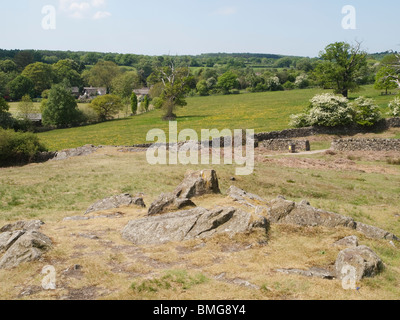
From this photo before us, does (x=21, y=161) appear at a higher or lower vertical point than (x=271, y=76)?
lower

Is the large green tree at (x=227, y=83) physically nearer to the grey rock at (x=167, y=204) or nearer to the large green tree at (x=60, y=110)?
the large green tree at (x=60, y=110)

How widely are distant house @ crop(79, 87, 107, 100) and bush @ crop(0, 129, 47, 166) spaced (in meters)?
106

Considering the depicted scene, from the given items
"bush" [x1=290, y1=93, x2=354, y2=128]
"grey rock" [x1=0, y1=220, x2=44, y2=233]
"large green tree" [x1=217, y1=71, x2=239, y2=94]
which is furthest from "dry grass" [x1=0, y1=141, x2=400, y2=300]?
"large green tree" [x1=217, y1=71, x2=239, y2=94]

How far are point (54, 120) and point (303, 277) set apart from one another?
7941 cm

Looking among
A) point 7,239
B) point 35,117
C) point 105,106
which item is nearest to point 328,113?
point 7,239

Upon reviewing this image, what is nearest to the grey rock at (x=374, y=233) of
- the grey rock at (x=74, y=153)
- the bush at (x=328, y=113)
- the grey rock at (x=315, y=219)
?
the grey rock at (x=315, y=219)

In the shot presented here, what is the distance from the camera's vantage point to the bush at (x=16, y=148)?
40344 millimetres

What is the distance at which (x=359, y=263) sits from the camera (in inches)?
463

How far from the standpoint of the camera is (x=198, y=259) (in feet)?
42.7

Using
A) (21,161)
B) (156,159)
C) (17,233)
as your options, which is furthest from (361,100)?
(17,233)

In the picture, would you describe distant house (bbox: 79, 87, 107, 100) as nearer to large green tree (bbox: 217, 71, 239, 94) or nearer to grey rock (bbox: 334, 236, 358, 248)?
large green tree (bbox: 217, 71, 239, 94)

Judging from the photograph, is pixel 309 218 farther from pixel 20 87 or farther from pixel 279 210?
pixel 20 87
